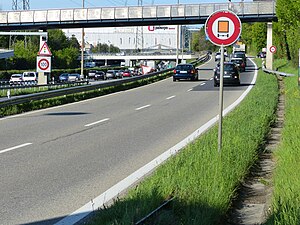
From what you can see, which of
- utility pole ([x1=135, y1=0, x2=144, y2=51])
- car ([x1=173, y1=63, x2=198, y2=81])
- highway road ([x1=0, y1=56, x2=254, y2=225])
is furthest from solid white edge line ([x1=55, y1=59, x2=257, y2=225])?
utility pole ([x1=135, y1=0, x2=144, y2=51])

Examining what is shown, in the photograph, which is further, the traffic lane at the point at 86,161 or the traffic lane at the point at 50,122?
the traffic lane at the point at 50,122

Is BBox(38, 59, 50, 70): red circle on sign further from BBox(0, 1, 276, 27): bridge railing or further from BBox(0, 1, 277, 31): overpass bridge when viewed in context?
BBox(0, 1, 276, 27): bridge railing

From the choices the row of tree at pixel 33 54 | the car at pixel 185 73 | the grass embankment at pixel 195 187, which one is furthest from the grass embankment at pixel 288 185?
the row of tree at pixel 33 54

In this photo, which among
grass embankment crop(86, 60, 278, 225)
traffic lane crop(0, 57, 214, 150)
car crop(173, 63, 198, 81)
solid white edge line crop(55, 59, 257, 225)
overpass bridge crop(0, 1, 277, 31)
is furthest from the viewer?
overpass bridge crop(0, 1, 277, 31)

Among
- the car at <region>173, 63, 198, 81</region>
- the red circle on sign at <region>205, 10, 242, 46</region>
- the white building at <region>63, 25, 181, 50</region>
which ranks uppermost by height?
the white building at <region>63, 25, 181, 50</region>

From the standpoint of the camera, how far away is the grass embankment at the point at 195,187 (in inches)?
237

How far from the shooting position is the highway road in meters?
7.73

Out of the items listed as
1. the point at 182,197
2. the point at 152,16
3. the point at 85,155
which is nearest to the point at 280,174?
the point at 182,197

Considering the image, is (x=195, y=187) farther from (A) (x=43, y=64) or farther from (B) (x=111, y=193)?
(A) (x=43, y=64)

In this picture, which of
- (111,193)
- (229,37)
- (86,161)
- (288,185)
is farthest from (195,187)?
(86,161)

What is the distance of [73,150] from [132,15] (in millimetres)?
50489

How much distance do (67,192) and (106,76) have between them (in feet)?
240

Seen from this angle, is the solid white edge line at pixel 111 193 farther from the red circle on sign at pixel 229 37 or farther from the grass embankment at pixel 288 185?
the red circle on sign at pixel 229 37

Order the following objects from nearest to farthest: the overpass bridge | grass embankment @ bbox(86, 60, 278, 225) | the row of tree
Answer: grass embankment @ bbox(86, 60, 278, 225), the overpass bridge, the row of tree
